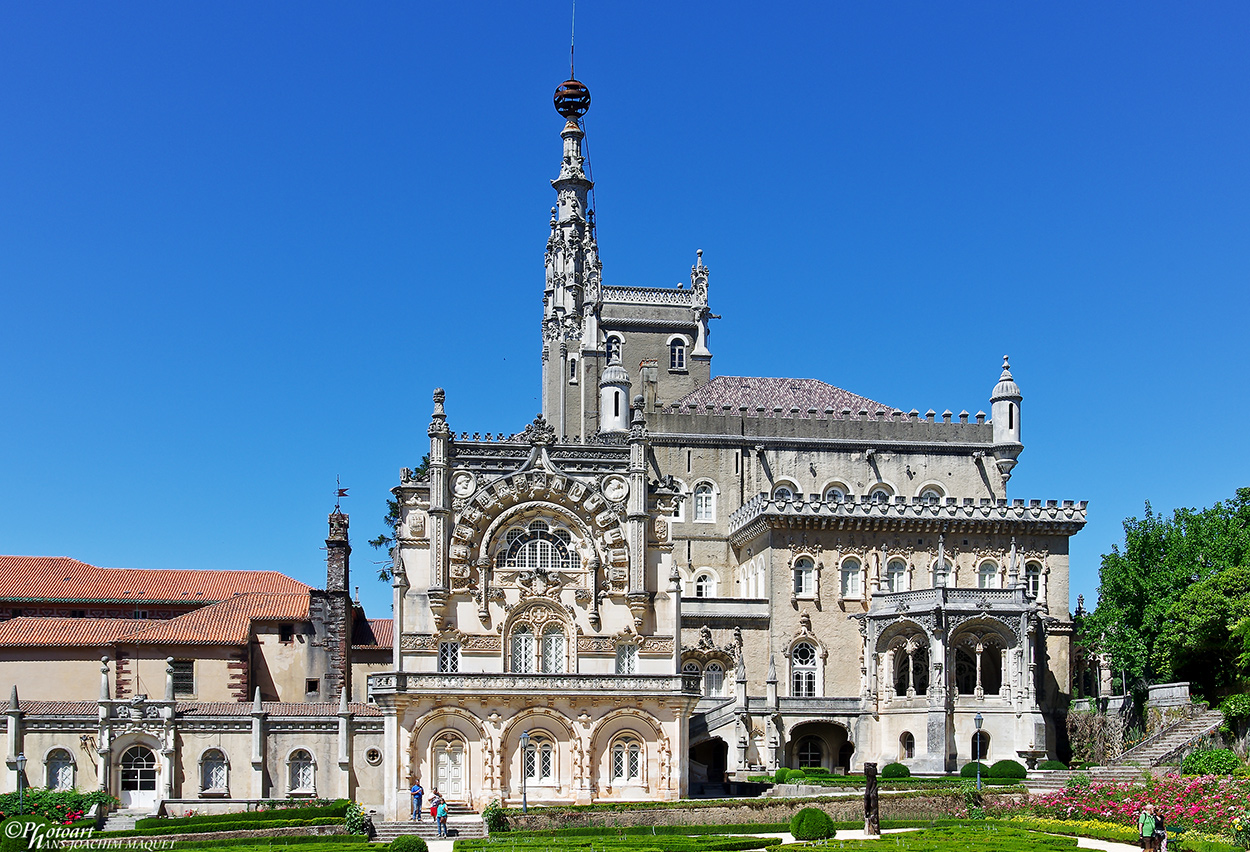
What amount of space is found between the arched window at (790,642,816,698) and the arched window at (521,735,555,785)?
16.8m

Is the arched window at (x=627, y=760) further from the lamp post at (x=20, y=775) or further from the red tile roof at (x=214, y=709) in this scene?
the lamp post at (x=20, y=775)

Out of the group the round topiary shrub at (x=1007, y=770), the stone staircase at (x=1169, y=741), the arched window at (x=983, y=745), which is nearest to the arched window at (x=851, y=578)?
the arched window at (x=983, y=745)

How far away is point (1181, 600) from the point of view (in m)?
58.8

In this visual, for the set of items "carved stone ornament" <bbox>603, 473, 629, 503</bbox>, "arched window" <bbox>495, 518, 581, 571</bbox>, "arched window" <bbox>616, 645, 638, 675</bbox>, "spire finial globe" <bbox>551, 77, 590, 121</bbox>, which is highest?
"spire finial globe" <bbox>551, 77, 590, 121</bbox>

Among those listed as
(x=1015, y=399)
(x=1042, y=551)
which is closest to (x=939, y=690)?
(x=1042, y=551)

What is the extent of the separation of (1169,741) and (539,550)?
2512 centimetres

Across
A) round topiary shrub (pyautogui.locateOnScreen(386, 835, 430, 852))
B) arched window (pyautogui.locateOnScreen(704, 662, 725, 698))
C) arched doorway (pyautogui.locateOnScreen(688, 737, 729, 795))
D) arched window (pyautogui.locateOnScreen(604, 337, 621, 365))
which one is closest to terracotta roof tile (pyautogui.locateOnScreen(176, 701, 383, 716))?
arched doorway (pyautogui.locateOnScreen(688, 737, 729, 795))

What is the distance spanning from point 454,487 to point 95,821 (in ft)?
58.3

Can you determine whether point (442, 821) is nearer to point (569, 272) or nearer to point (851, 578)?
point (851, 578)

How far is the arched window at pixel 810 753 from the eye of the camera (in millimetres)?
66125

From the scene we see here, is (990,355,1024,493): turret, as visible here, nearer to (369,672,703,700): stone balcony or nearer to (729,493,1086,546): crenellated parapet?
(729,493,1086,546): crenellated parapet

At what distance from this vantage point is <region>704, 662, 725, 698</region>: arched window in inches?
2640

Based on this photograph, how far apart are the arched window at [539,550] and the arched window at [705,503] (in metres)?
17.2

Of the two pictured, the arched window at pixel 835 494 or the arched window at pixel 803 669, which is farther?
the arched window at pixel 835 494
